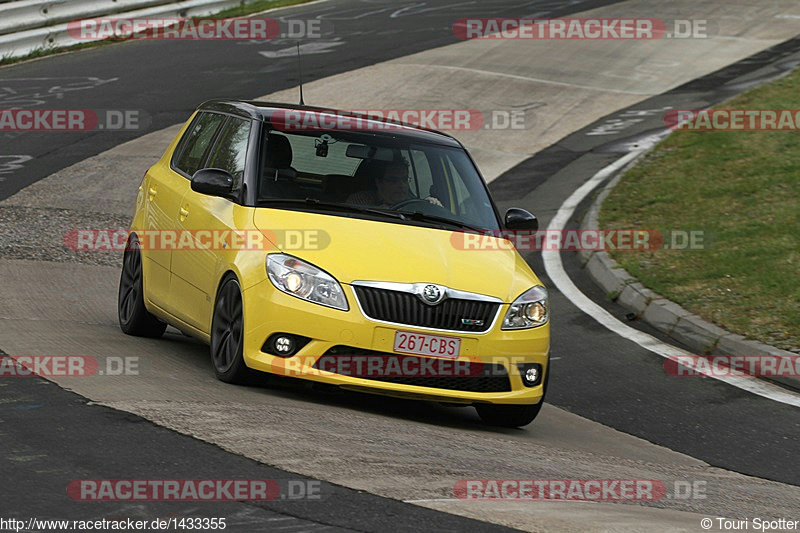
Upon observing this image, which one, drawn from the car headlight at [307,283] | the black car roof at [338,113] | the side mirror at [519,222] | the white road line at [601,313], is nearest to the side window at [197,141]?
the black car roof at [338,113]

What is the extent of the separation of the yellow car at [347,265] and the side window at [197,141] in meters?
0.03

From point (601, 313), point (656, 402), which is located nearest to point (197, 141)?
point (656, 402)

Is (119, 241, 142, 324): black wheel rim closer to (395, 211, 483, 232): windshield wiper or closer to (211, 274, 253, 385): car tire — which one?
(211, 274, 253, 385): car tire

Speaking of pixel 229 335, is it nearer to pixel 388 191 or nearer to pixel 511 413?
pixel 388 191

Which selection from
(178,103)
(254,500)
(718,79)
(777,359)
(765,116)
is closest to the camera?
(254,500)

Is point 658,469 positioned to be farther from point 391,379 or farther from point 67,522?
point 67,522

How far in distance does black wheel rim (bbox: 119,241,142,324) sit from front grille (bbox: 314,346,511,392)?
2590 millimetres

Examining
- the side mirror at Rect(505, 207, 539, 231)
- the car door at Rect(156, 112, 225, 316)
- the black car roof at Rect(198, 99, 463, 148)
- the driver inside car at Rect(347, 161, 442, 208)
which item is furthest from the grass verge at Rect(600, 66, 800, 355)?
the car door at Rect(156, 112, 225, 316)

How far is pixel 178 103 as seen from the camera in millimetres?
20047

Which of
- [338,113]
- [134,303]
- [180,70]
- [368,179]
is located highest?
[180,70]

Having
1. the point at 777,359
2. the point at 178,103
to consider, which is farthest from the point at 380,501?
the point at 178,103

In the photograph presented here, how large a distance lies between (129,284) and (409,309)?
10.1 ft

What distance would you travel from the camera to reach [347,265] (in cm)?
732

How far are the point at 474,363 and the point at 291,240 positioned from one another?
1262mm
